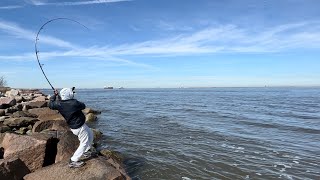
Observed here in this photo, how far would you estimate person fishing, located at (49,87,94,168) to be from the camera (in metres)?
7.65

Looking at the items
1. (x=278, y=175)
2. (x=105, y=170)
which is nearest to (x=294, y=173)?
(x=278, y=175)

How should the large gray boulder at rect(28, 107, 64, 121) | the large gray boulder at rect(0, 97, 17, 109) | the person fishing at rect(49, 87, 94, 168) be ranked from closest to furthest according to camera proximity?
the person fishing at rect(49, 87, 94, 168) < the large gray boulder at rect(28, 107, 64, 121) < the large gray boulder at rect(0, 97, 17, 109)

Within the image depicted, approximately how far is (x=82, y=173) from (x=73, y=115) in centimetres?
142

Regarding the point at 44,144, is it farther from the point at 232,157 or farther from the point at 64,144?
the point at 232,157

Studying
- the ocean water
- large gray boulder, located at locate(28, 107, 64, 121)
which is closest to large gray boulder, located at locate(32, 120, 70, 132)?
the ocean water

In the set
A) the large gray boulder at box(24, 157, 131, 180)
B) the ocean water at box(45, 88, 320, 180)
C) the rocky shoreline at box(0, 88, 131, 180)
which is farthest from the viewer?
the ocean water at box(45, 88, 320, 180)

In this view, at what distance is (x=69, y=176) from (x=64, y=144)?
170 centimetres

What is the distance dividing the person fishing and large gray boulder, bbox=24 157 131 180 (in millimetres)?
178

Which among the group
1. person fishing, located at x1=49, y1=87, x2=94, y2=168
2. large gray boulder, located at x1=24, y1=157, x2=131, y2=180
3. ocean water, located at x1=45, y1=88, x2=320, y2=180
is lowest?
ocean water, located at x1=45, y1=88, x2=320, y2=180

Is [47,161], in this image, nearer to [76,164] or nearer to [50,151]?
[50,151]

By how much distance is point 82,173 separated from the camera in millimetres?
7262

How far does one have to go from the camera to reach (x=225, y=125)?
20312mm

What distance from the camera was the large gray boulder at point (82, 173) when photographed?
7199mm

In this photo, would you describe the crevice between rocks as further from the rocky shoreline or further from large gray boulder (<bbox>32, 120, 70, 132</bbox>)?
large gray boulder (<bbox>32, 120, 70, 132</bbox>)
